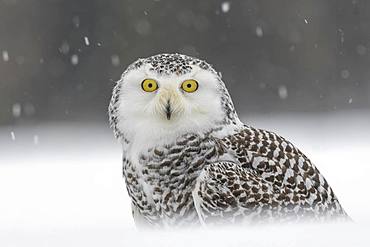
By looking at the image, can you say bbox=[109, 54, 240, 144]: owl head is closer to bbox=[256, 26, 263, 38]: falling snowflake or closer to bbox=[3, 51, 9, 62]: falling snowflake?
bbox=[3, 51, 9, 62]: falling snowflake

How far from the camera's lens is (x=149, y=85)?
179 inches

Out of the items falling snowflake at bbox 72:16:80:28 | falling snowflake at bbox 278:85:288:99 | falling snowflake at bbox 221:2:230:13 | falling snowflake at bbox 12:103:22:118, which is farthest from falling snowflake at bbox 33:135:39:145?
falling snowflake at bbox 221:2:230:13

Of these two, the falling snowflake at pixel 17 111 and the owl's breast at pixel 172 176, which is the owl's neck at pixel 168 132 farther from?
the falling snowflake at pixel 17 111

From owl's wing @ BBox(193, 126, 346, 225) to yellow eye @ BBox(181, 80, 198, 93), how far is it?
28 centimetres

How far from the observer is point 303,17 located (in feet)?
58.2


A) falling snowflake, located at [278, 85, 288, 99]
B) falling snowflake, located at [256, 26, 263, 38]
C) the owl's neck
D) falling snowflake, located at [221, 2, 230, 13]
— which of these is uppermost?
the owl's neck

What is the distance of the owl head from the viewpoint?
4.50 m

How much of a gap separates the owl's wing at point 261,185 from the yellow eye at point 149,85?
0.40 m

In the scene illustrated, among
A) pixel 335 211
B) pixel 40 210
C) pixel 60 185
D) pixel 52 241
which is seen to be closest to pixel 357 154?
pixel 60 185

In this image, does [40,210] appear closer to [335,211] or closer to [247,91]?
[335,211]

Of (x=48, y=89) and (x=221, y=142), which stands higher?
(x=221, y=142)

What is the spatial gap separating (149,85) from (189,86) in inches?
7.1

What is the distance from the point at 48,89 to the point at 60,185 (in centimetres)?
845

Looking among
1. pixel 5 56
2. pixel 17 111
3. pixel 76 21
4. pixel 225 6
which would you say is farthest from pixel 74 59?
pixel 225 6
